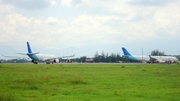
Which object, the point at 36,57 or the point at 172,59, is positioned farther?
the point at 172,59

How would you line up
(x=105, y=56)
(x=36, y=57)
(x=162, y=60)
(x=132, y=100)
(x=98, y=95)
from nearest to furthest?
(x=132, y=100)
(x=98, y=95)
(x=36, y=57)
(x=162, y=60)
(x=105, y=56)

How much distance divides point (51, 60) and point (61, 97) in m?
88.8

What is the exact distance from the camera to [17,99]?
13.7 meters

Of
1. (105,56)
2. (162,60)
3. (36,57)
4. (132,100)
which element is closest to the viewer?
(132,100)

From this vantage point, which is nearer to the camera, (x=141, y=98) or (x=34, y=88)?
(x=141, y=98)

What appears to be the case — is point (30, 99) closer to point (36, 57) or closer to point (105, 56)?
point (36, 57)

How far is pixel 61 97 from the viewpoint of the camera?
1441cm

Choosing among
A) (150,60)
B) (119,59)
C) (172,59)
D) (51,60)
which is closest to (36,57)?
(51,60)

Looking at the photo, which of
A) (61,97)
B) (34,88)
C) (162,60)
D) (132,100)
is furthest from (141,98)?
(162,60)

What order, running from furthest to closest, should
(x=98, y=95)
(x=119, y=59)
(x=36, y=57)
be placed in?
(x=119, y=59)
(x=36, y=57)
(x=98, y=95)

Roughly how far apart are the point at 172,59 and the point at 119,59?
5135 cm

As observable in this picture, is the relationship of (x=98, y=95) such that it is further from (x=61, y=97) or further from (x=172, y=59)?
(x=172, y=59)

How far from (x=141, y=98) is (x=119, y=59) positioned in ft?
505

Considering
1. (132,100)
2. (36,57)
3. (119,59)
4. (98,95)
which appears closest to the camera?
(132,100)
